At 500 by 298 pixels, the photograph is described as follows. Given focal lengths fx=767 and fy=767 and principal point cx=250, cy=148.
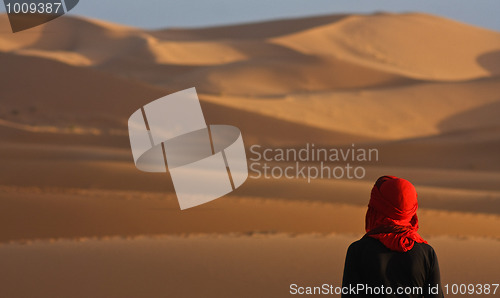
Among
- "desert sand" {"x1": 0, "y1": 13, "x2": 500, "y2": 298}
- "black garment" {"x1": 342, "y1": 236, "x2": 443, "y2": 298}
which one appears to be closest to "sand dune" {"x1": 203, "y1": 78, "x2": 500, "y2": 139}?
"desert sand" {"x1": 0, "y1": 13, "x2": 500, "y2": 298}

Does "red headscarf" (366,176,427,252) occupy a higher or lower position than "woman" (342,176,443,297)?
higher

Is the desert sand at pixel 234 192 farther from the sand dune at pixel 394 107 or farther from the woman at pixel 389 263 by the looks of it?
the woman at pixel 389 263

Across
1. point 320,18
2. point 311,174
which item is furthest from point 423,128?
point 320,18

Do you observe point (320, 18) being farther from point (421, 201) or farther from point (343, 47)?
point (421, 201)

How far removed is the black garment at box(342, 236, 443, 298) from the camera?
304cm

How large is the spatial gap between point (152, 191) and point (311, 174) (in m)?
5.58

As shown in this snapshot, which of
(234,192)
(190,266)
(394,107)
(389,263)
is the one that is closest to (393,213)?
(389,263)

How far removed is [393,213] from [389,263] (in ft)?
0.72

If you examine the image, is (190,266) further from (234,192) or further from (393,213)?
(234,192)

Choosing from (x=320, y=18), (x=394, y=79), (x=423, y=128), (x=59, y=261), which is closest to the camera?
(x=59, y=261)

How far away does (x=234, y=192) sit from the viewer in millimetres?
14070

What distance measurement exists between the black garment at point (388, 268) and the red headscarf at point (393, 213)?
4cm

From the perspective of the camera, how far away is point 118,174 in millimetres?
14812

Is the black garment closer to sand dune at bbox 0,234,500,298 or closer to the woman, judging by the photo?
the woman
